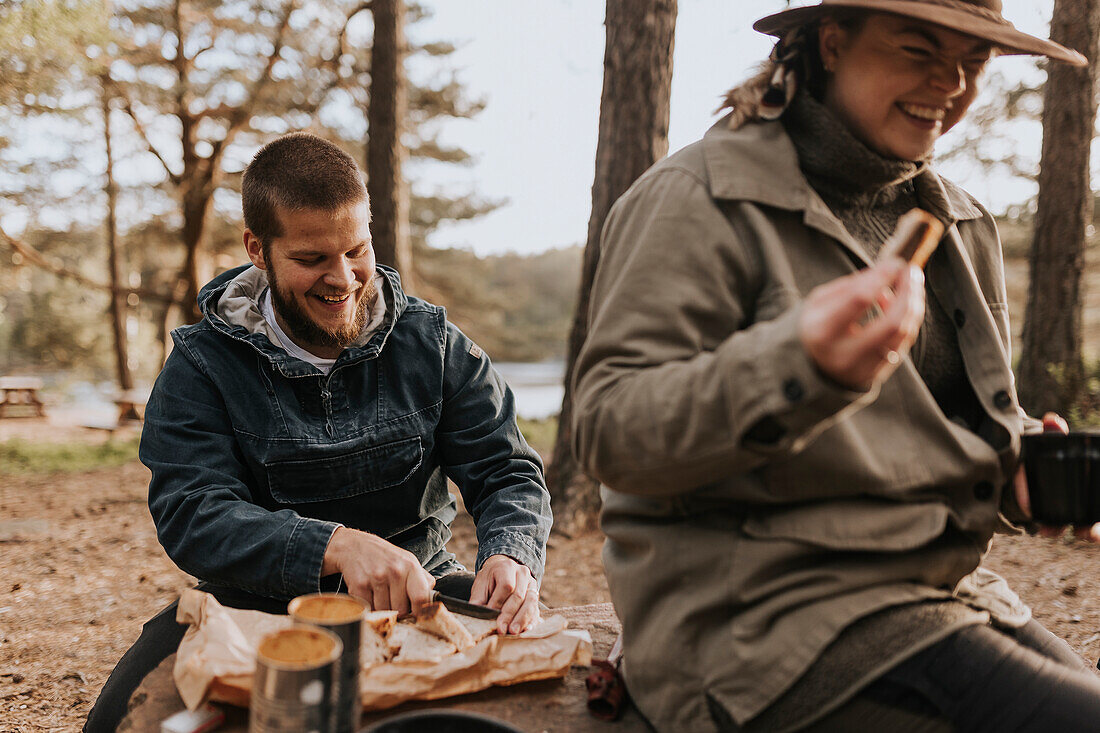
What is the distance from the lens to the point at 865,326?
1.00 m

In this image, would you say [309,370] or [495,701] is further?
[309,370]

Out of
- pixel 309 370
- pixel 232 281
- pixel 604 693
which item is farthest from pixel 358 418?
pixel 604 693

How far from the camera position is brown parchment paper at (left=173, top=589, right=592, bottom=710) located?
4.65ft

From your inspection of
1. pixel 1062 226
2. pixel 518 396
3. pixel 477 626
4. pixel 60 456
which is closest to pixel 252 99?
pixel 60 456

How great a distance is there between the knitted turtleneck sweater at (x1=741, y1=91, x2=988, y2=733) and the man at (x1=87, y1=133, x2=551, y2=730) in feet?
2.38

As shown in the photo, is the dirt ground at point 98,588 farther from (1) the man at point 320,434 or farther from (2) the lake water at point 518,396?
(2) the lake water at point 518,396

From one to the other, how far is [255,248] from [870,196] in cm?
164

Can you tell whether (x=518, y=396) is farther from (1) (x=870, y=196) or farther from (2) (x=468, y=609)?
(1) (x=870, y=196)

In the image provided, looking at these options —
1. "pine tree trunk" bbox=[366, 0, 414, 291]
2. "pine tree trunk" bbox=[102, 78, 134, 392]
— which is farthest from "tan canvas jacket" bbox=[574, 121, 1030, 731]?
"pine tree trunk" bbox=[102, 78, 134, 392]

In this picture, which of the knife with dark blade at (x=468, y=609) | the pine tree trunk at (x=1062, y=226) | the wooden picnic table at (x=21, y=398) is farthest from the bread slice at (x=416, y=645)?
the wooden picnic table at (x=21, y=398)

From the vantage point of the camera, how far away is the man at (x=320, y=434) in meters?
1.83

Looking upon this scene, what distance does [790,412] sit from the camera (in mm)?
1056

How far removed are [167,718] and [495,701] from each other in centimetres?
63

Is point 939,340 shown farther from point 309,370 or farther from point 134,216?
point 134,216
